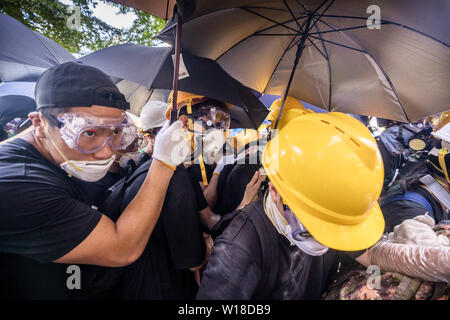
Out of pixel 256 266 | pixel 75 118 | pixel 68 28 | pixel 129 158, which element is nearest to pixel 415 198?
pixel 256 266

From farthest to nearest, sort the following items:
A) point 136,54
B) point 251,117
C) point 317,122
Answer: point 251,117
point 136,54
point 317,122

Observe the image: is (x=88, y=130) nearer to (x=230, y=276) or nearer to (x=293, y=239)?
(x=230, y=276)

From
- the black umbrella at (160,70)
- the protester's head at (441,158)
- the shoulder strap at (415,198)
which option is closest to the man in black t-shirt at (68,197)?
the black umbrella at (160,70)

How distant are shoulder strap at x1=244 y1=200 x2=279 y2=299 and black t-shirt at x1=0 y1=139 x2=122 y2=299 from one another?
115 cm

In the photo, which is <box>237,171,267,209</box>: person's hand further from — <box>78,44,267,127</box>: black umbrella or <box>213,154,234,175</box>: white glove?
<box>78,44,267,127</box>: black umbrella

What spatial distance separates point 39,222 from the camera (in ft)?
3.83

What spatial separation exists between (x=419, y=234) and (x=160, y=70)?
9.75 feet

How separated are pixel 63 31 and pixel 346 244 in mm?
10763

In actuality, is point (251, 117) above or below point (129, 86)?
below

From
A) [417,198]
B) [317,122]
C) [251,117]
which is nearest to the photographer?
[317,122]
